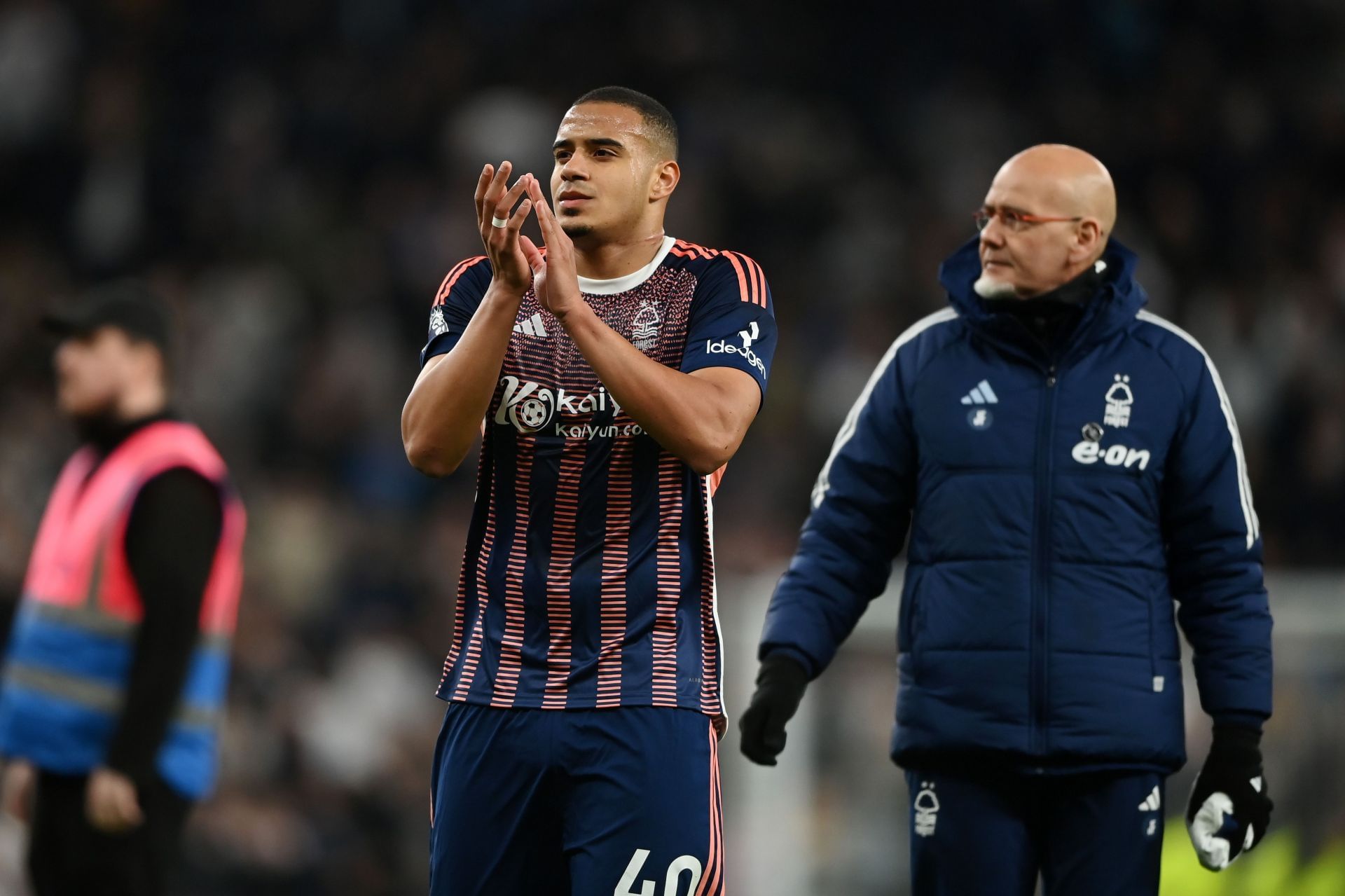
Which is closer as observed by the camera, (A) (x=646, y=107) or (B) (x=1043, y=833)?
(A) (x=646, y=107)

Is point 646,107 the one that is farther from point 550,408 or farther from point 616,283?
point 550,408

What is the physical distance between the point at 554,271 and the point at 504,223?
0.39 feet

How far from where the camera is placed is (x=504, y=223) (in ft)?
10.6

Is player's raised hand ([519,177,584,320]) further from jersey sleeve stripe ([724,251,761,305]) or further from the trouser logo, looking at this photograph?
the trouser logo

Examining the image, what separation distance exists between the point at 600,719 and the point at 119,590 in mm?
2154

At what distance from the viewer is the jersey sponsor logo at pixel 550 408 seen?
352 centimetres

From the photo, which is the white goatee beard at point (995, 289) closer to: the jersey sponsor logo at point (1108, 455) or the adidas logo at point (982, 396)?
the adidas logo at point (982, 396)

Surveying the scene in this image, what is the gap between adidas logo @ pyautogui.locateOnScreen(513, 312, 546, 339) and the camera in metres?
3.60

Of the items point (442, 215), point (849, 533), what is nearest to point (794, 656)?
point (849, 533)

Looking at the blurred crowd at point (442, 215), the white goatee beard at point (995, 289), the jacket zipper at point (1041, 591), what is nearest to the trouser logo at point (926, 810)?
the jacket zipper at point (1041, 591)

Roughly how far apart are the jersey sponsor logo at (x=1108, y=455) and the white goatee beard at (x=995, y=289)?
34 cm

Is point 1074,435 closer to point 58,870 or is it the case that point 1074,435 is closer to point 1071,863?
point 1071,863

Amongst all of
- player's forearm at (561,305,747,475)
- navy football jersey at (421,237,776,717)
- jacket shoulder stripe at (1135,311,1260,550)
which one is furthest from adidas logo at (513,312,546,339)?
jacket shoulder stripe at (1135,311,1260,550)

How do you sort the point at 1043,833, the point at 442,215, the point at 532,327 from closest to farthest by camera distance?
the point at 532,327 < the point at 1043,833 < the point at 442,215
